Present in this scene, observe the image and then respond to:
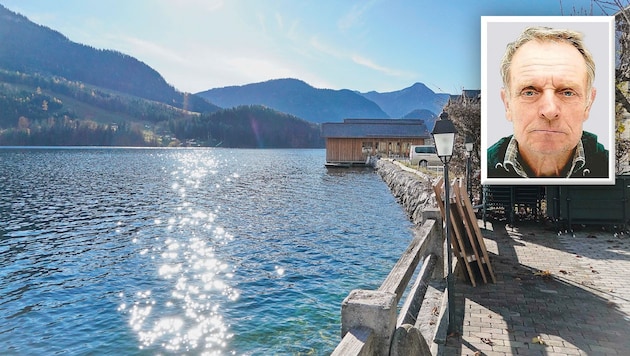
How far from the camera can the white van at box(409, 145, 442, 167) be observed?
120 ft

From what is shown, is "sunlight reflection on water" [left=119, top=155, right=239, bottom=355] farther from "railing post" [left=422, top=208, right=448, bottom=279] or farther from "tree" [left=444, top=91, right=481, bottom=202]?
"tree" [left=444, top=91, right=481, bottom=202]

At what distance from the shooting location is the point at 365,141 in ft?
187

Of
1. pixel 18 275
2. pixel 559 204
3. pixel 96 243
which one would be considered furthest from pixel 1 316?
pixel 559 204

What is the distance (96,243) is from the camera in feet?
50.5

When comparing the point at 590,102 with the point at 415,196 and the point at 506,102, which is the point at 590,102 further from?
the point at 415,196

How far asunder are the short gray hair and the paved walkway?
446 centimetres

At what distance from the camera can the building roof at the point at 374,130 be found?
2221 inches

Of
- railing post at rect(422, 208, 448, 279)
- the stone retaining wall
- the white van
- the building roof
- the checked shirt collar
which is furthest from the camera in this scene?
the building roof

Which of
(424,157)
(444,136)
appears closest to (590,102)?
(444,136)

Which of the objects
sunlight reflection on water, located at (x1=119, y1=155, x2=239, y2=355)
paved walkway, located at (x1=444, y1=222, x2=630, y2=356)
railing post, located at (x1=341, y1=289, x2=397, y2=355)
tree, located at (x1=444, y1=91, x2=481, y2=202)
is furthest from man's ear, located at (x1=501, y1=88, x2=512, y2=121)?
railing post, located at (x1=341, y1=289, x2=397, y2=355)

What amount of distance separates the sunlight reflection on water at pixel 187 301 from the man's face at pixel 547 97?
8950 mm

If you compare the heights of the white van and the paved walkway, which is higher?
the white van

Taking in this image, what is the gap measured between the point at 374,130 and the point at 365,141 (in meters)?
2.59

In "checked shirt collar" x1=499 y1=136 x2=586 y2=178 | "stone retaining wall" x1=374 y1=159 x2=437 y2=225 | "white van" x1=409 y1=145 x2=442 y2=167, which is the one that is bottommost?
"stone retaining wall" x1=374 y1=159 x2=437 y2=225
